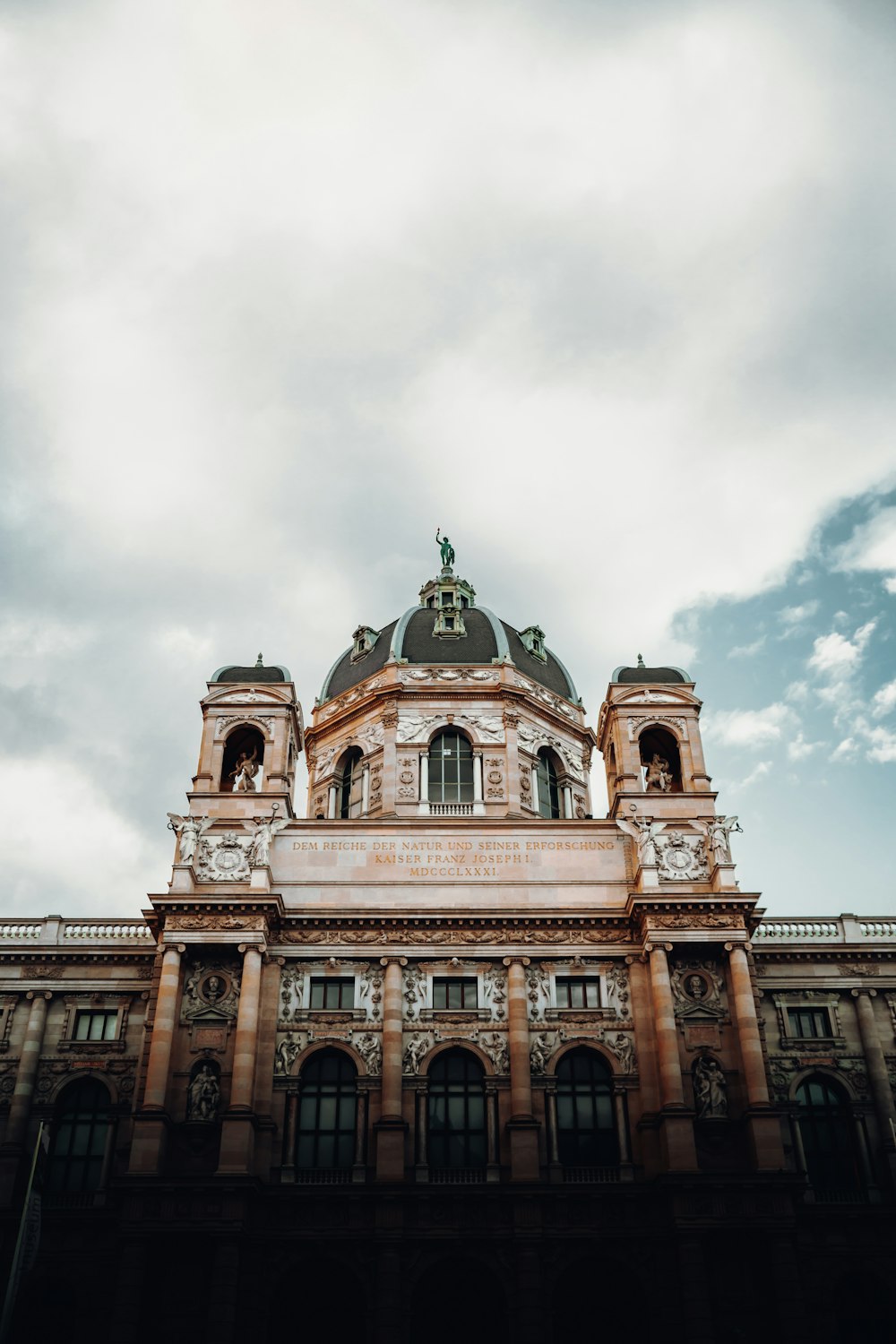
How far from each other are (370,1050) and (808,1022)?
1535 centimetres

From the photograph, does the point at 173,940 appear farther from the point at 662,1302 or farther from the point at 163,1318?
the point at 662,1302

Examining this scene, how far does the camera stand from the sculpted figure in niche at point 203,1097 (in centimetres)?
3753

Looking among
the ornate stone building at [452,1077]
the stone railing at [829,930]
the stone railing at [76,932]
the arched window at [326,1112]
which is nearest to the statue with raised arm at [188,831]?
the ornate stone building at [452,1077]

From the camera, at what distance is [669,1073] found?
124 ft

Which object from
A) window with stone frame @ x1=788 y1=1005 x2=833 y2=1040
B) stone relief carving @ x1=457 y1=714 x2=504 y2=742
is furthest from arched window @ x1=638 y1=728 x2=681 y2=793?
window with stone frame @ x1=788 y1=1005 x2=833 y2=1040

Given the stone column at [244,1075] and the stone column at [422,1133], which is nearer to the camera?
the stone column at [244,1075]

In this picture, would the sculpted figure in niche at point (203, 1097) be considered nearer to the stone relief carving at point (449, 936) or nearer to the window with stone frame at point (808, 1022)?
the stone relief carving at point (449, 936)

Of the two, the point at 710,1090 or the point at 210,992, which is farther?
the point at 210,992

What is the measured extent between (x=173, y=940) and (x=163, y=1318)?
1074 centimetres

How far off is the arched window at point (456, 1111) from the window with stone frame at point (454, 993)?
149 cm

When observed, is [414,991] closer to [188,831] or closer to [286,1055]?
[286,1055]

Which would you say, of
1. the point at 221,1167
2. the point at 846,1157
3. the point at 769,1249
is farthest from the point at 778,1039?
the point at 221,1167

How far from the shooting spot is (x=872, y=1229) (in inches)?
1531

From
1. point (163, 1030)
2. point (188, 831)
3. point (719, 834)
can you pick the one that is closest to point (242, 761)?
point (188, 831)
